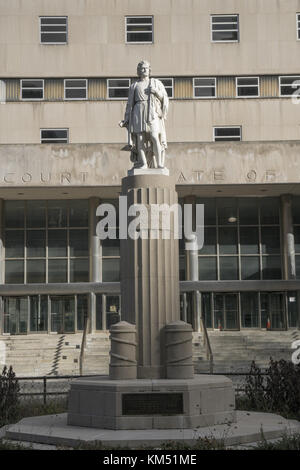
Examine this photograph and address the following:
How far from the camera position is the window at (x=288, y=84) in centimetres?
4041

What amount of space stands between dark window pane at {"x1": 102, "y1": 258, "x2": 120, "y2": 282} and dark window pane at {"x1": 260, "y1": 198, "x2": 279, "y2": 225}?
27.9 ft

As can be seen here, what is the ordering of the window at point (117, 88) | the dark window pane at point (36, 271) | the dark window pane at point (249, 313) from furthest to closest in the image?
1. the window at point (117, 88)
2. the dark window pane at point (36, 271)
3. the dark window pane at point (249, 313)

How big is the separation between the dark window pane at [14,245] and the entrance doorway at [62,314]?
123 inches

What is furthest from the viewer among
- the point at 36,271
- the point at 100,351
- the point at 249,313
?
the point at 36,271

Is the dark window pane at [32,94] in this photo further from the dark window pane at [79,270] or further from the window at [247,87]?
the window at [247,87]

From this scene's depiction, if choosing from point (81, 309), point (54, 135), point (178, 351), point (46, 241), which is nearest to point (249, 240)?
point (81, 309)

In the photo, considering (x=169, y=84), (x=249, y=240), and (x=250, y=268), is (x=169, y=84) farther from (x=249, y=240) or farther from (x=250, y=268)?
(x=250, y=268)

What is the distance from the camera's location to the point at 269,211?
129ft

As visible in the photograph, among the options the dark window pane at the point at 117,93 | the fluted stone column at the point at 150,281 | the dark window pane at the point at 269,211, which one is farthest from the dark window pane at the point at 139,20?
the fluted stone column at the point at 150,281

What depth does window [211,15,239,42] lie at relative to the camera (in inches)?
1602

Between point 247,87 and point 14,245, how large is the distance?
52.7ft
